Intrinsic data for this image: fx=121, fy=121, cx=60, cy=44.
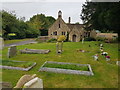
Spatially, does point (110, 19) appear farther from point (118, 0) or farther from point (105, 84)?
point (105, 84)

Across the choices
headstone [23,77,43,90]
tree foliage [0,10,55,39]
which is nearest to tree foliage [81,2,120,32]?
headstone [23,77,43,90]

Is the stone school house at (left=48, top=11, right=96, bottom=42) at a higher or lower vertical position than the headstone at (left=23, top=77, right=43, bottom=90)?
higher

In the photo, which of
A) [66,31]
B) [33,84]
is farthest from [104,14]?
[33,84]

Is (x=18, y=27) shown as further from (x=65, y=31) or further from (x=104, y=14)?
(x=104, y=14)

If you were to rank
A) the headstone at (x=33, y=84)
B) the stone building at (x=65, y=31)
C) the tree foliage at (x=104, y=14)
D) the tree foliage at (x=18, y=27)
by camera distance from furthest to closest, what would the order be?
the stone building at (x=65, y=31)
the tree foliage at (x=18, y=27)
the tree foliage at (x=104, y=14)
the headstone at (x=33, y=84)

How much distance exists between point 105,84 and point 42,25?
52.8 metres

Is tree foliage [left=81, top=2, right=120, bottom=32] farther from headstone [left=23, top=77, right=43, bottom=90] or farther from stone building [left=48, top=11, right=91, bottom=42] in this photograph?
headstone [left=23, top=77, right=43, bottom=90]

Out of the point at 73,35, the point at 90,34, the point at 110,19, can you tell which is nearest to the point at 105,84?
the point at 110,19

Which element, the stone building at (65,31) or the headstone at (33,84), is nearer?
the headstone at (33,84)

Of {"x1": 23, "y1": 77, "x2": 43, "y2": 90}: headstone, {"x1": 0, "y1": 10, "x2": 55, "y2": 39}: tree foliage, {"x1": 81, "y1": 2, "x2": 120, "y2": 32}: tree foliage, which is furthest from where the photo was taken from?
{"x1": 0, "y1": 10, "x2": 55, "y2": 39}: tree foliage

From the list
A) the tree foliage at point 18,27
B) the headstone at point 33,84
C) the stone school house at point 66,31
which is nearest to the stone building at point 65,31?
the stone school house at point 66,31

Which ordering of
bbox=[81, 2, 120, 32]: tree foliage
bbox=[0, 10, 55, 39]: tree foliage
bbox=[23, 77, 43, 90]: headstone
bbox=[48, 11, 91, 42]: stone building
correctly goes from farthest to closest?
bbox=[48, 11, 91, 42]: stone building
bbox=[0, 10, 55, 39]: tree foliage
bbox=[81, 2, 120, 32]: tree foliage
bbox=[23, 77, 43, 90]: headstone

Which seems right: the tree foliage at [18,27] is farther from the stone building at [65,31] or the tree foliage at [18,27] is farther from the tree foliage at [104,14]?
the tree foliage at [104,14]

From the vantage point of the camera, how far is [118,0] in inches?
666
